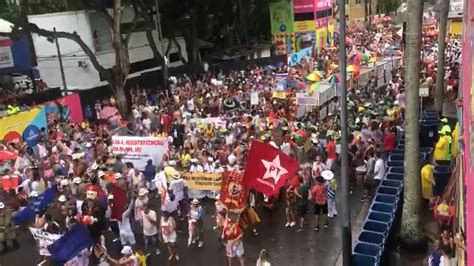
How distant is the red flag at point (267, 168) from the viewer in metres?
11.4

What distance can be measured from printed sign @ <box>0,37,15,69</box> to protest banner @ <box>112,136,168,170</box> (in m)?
15.2

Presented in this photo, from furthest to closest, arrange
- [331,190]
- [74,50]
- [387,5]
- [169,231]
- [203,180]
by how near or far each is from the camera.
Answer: [387,5] < [74,50] < [203,180] < [331,190] < [169,231]

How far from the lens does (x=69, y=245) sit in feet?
32.7

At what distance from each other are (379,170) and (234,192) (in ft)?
13.7

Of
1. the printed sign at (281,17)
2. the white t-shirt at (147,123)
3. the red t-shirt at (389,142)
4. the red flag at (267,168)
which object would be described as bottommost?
the red t-shirt at (389,142)

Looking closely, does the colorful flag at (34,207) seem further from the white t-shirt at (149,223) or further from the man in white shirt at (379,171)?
the man in white shirt at (379,171)

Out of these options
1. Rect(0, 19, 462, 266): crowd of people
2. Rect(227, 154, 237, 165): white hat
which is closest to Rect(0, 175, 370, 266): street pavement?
Rect(0, 19, 462, 266): crowd of people

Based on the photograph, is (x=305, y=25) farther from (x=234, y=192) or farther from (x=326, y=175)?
(x=234, y=192)

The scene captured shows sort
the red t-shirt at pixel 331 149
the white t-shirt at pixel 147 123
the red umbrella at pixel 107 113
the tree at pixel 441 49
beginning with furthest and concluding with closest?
the red umbrella at pixel 107 113 → the tree at pixel 441 49 → the white t-shirt at pixel 147 123 → the red t-shirt at pixel 331 149

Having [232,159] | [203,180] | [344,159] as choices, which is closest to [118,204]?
[203,180]

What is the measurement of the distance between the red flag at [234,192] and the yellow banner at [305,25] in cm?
3372

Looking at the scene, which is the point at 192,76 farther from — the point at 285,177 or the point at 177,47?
the point at 285,177

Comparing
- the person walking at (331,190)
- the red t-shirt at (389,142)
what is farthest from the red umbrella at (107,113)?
the person walking at (331,190)

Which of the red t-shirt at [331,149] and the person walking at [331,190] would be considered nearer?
the person walking at [331,190]
